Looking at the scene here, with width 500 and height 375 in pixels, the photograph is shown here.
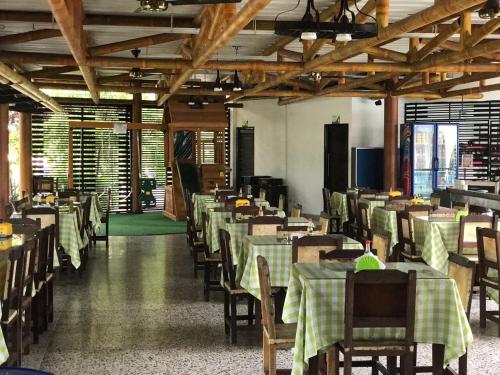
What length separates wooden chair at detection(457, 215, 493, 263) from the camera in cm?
819

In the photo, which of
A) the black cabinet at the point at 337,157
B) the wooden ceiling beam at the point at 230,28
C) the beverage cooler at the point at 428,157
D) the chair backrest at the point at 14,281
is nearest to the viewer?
the chair backrest at the point at 14,281

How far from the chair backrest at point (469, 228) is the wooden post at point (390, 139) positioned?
930 cm

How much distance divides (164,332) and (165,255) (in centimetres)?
540

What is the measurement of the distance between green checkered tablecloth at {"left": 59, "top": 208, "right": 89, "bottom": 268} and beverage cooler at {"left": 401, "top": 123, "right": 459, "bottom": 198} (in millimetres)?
10221

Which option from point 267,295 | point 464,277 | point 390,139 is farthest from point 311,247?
point 390,139

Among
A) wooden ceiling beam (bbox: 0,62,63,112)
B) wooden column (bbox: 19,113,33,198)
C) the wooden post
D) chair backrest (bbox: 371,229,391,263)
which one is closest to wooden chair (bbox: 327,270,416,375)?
chair backrest (bbox: 371,229,391,263)

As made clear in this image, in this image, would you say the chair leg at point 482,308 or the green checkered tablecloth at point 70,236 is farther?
the green checkered tablecloth at point 70,236

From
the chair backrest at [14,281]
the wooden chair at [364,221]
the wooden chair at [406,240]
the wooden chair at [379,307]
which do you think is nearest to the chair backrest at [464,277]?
the wooden chair at [379,307]

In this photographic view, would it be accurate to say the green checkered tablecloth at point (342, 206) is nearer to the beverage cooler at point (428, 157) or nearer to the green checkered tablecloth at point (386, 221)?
the green checkered tablecloth at point (386, 221)

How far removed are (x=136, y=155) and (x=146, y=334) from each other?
1488 cm

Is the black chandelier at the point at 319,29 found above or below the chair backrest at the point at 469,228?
above

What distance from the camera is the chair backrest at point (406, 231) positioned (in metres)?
8.90

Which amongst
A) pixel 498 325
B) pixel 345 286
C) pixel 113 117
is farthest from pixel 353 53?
pixel 113 117

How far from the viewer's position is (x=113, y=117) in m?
21.6
